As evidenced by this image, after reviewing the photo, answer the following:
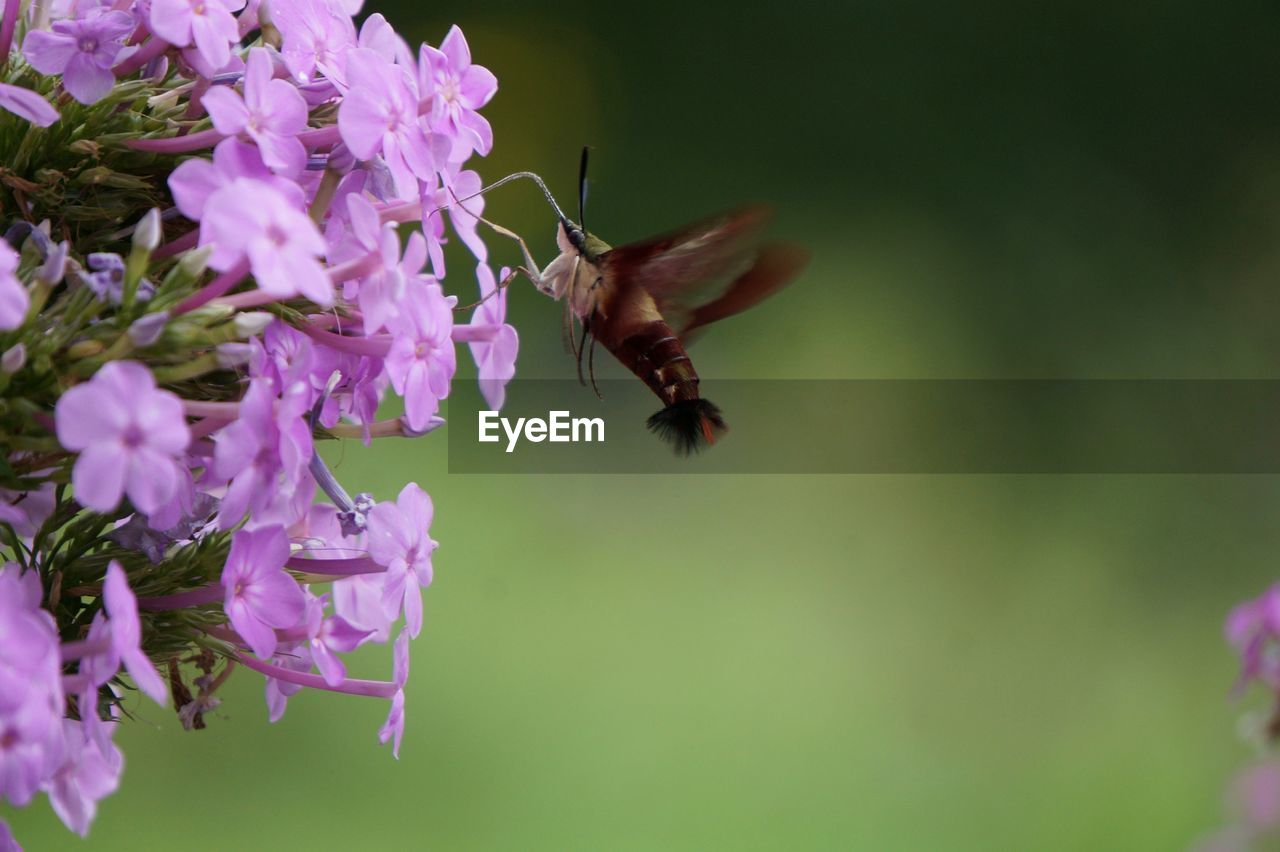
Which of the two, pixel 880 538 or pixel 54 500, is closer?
pixel 54 500

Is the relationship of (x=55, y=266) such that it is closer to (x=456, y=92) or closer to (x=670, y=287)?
(x=456, y=92)

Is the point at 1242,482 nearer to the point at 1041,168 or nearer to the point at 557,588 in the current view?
the point at 1041,168

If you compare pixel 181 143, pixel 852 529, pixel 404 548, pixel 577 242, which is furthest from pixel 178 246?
pixel 852 529

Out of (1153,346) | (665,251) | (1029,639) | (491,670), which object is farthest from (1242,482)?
(665,251)

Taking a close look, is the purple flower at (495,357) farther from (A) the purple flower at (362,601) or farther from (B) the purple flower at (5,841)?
(B) the purple flower at (5,841)

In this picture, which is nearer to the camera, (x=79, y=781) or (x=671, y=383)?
(x=79, y=781)

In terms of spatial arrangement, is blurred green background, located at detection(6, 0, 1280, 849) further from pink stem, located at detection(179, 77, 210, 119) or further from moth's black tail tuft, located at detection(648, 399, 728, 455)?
pink stem, located at detection(179, 77, 210, 119)
